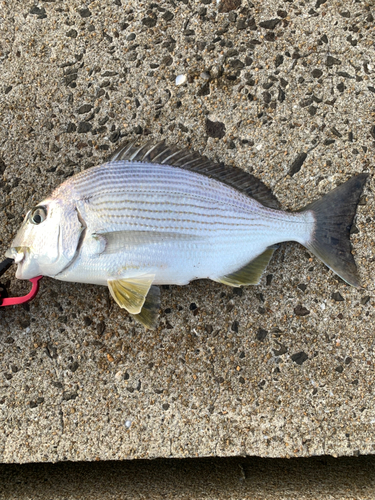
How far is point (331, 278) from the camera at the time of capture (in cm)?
207

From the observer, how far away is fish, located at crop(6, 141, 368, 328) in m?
1.85

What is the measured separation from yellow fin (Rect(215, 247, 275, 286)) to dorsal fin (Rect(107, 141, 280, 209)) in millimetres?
319

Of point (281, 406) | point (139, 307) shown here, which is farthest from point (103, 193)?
point (281, 406)

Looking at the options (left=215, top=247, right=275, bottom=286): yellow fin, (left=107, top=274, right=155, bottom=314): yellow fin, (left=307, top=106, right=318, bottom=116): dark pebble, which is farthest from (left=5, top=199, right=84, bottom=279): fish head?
(left=307, top=106, right=318, bottom=116): dark pebble

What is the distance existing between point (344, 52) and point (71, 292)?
7.02 feet

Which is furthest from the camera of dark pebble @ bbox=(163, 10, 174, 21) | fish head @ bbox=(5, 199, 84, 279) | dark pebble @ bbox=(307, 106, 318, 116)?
dark pebble @ bbox=(163, 10, 174, 21)

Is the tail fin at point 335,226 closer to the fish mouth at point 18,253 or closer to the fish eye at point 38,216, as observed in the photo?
the fish eye at point 38,216

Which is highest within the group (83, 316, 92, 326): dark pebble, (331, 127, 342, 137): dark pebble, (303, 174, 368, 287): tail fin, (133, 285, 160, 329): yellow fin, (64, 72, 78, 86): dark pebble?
(64, 72, 78, 86): dark pebble

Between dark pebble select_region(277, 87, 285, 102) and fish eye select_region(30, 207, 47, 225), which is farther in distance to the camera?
dark pebble select_region(277, 87, 285, 102)

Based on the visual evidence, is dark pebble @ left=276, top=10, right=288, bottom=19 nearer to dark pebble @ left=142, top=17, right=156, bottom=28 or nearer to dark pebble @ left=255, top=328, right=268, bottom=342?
dark pebble @ left=142, top=17, right=156, bottom=28

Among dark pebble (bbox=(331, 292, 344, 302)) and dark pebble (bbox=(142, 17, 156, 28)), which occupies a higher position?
dark pebble (bbox=(142, 17, 156, 28))

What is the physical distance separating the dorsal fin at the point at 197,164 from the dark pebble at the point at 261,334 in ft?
2.29

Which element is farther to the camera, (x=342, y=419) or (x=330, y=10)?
(x=330, y=10)

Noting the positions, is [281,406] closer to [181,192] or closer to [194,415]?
[194,415]
